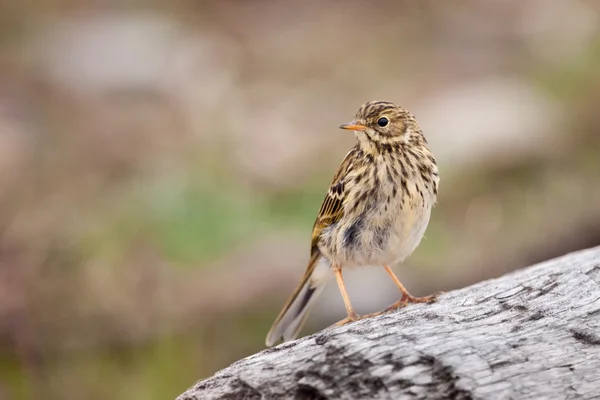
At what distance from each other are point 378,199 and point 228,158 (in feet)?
20.5

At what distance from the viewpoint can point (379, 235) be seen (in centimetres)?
548

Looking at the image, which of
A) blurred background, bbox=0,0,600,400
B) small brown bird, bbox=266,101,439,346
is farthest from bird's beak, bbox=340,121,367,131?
blurred background, bbox=0,0,600,400

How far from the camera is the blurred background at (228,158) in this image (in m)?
8.13

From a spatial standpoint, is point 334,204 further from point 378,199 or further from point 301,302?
point 301,302

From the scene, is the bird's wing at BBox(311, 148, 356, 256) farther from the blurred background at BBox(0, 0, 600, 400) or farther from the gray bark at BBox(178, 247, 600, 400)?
the blurred background at BBox(0, 0, 600, 400)

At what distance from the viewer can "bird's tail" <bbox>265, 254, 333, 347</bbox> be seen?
5.95 m

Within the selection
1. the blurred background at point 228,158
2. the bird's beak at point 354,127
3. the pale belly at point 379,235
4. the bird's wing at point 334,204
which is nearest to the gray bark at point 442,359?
the pale belly at point 379,235

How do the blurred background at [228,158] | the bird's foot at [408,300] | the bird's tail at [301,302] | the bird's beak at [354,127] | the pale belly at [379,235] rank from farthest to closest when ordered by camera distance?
the blurred background at [228,158] < the bird's tail at [301,302] < the bird's beak at [354,127] < the pale belly at [379,235] < the bird's foot at [408,300]

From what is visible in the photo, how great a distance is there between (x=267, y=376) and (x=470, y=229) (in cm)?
640

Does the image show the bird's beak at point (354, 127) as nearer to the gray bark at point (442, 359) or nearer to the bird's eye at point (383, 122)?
the bird's eye at point (383, 122)

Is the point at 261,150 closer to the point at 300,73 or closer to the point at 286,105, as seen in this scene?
the point at 286,105

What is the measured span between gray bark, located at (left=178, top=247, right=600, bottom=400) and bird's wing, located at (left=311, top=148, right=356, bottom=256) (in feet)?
3.72

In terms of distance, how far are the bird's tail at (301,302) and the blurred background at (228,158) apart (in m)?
1.59

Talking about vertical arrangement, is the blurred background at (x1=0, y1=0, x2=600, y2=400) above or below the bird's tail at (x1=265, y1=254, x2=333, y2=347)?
above
